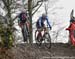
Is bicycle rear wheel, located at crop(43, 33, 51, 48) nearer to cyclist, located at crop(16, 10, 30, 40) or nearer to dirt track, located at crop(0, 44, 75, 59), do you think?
dirt track, located at crop(0, 44, 75, 59)

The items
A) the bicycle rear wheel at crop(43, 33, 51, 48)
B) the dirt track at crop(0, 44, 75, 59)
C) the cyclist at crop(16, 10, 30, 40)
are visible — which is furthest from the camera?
the cyclist at crop(16, 10, 30, 40)

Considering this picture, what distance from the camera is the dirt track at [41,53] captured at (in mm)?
16016

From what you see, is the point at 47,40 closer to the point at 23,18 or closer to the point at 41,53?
the point at 23,18

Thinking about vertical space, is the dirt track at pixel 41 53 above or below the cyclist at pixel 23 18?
below

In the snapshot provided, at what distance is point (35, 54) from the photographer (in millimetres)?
18219

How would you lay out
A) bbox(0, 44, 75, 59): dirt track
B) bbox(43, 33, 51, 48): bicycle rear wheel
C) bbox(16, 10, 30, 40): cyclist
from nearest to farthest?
bbox(0, 44, 75, 59): dirt track, bbox(43, 33, 51, 48): bicycle rear wheel, bbox(16, 10, 30, 40): cyclist

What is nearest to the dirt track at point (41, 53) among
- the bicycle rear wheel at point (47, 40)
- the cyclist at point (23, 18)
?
the bicycle rear wheel at point (47, 40)

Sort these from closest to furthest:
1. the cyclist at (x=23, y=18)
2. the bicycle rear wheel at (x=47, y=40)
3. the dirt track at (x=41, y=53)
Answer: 1. the dirt track at (x=41, y=53)
2. the bicycle rear wheel at (x=47, y=40)
3. the cyclist at (x=23, y=18)

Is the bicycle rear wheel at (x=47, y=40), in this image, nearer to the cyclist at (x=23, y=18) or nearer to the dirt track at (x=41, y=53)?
the dirt track at (x=41, y=53)

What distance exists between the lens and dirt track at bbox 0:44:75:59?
16.0 m

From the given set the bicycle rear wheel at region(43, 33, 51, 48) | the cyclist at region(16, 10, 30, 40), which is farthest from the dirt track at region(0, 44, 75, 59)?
the cyclist at region(16, 10, 30, 40)

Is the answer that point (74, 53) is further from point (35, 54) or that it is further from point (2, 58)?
point (2, 58)

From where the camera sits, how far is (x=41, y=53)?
63.6ft

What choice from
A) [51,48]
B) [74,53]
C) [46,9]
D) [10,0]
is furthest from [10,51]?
[46,9]
